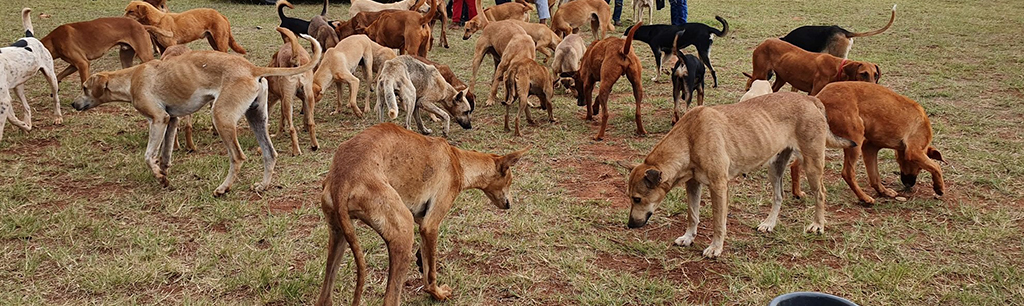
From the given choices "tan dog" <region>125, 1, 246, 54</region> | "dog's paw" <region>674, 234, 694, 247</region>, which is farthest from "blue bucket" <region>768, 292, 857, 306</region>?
"tan dog" <region>125, 1, 246, 54</region>

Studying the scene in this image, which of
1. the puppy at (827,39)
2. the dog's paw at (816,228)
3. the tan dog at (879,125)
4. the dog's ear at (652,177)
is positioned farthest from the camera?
the puppy at (827,39)

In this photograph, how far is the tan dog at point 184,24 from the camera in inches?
380

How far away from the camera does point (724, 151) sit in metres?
4.32

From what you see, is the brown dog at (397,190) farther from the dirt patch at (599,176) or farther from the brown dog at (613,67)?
the brown dog at (613,67)

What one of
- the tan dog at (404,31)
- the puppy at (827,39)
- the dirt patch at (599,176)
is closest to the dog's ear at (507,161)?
the dirt patch at (599,176)

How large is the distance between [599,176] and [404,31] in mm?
4887

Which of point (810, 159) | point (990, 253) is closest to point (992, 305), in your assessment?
point (990, 253)

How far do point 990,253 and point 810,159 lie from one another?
120cm

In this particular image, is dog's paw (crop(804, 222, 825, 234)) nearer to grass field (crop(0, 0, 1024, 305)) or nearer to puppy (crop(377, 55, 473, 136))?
grass field (crop(0, 0, 1024, 305))

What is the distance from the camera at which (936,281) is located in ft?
13.4

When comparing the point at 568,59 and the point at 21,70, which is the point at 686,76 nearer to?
the point at 568,59

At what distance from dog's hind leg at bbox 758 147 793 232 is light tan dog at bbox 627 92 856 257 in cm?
1

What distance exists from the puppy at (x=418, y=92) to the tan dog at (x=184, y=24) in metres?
4.02

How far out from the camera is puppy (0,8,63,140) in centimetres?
644
